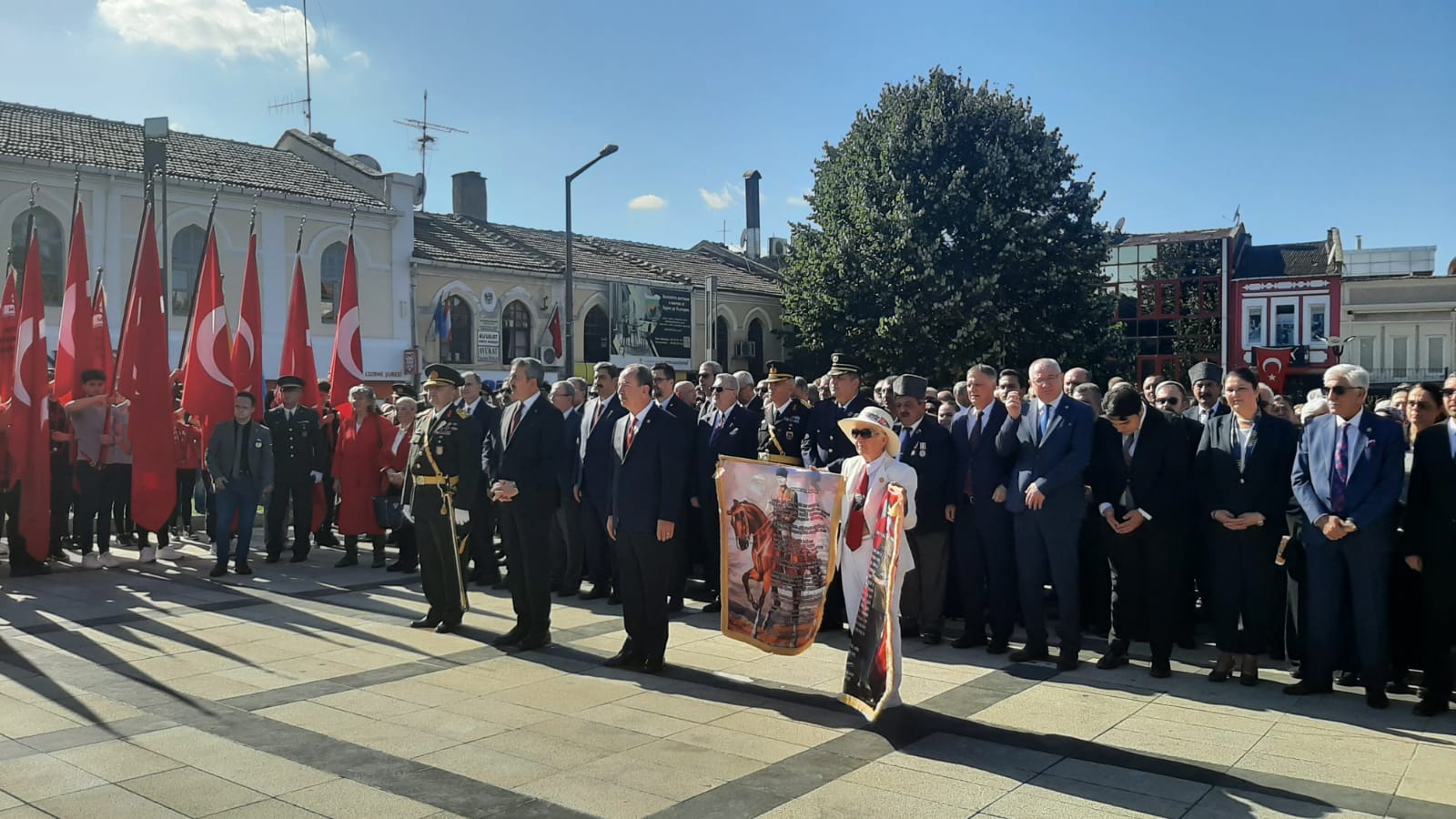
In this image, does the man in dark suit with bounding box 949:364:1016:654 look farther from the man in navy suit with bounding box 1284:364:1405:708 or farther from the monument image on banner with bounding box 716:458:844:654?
the man in navy suit with bounding box 1284:364:1405:708

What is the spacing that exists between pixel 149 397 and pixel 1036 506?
9.32 m

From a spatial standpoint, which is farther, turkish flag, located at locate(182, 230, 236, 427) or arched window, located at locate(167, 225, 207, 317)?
arched window, located at locate(167, 225, 207, 317)

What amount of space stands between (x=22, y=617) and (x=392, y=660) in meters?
3.78

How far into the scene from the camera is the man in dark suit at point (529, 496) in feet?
26.5

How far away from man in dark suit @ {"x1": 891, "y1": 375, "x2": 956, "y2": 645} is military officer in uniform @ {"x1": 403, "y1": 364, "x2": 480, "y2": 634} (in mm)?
3443

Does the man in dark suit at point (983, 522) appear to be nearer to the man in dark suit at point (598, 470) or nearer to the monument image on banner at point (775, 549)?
the monument image on banner at point (775, 549)

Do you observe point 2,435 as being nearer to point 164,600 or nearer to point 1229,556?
point 164,600

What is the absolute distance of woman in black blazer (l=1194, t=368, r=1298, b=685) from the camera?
6879mm

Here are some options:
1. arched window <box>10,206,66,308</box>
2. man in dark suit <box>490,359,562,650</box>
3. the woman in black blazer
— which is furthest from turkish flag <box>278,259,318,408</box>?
arched window <box>10,206,66,308</box>

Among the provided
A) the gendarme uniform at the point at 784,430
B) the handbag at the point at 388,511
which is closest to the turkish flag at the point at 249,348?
the handbag at the point at 388,511

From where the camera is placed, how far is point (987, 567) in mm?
8148

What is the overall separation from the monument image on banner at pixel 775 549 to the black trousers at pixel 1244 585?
267 cm

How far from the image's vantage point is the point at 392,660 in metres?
7.69

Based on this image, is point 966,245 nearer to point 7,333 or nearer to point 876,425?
point 7,333
